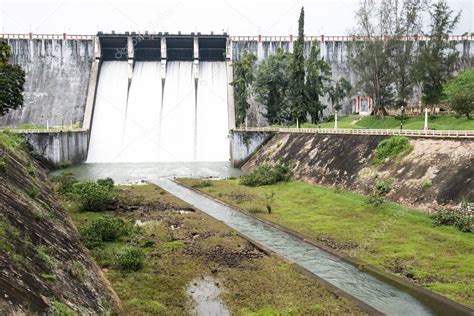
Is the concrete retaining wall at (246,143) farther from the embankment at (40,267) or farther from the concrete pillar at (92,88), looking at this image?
the embankment at (40,267)

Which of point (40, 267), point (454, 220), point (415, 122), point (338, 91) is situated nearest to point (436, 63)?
point (415, 122)

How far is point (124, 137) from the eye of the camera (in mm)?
66312

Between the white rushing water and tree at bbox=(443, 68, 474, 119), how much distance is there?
29.8 m

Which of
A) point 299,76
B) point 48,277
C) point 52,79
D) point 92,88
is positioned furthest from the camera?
point 52,79

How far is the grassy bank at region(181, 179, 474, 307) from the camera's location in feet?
58.3

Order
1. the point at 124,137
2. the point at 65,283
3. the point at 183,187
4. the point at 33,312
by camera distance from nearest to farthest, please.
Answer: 1. the point at 33,312
2. the point at 65,283
3. the point at 183,187
4. the point at 124,137

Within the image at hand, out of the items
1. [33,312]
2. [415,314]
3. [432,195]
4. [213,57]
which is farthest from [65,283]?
[213,57]

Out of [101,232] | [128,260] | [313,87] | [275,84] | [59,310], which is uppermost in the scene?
[275,84]

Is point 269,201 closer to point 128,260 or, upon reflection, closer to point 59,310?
point 128,260

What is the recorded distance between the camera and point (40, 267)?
12.4m

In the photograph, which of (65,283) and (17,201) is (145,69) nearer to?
(17,201)

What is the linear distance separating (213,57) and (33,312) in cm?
7469

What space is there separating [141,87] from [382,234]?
57.5 meters

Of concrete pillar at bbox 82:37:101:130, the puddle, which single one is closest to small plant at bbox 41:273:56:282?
the puddle
